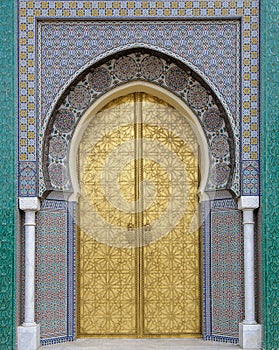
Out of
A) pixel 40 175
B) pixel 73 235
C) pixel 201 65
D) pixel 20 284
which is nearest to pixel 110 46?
pixel 201 65

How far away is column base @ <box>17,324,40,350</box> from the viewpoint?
574 cm

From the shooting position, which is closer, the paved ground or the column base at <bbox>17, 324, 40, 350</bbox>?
the column base at <bbox>17, 324, 40, 350</bbox>

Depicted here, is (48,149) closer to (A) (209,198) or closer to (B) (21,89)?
(B) (21,89)

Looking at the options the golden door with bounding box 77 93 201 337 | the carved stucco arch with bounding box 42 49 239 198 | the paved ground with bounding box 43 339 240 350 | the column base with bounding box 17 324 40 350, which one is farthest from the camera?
the golden door with bounding box 77 93 201 337

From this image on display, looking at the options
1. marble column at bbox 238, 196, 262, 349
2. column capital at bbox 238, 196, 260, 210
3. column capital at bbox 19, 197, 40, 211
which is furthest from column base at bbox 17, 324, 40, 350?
column capital at bbox 238, 196, 260, 210

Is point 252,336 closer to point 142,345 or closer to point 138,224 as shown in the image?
point 142,345

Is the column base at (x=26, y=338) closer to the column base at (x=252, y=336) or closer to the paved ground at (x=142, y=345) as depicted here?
the paved ground at (x=142, y=345)

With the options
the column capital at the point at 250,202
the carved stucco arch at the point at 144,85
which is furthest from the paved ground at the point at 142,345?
the carved stucco arch at the point at 144,85

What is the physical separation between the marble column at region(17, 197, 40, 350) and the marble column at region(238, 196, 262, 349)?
1.75 meters

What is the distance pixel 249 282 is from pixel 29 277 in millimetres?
1869

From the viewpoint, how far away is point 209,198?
6.22 m

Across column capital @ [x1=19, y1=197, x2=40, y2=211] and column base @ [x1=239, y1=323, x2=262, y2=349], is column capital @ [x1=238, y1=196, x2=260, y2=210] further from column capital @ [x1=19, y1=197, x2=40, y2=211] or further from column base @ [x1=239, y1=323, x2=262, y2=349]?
column capital @ [x1=19, y1=197, x2=40, y2=211]

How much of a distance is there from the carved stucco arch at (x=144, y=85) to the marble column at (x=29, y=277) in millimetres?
367

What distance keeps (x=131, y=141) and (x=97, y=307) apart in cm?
155
